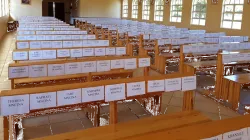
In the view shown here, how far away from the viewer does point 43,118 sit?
10.2 feet

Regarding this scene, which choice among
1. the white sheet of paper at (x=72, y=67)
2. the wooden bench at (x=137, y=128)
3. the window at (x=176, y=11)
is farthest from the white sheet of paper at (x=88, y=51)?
the window at (x=176, y=11)

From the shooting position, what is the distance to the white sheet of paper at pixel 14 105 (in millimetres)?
1671

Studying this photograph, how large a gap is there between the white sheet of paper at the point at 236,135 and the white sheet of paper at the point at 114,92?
0.91m

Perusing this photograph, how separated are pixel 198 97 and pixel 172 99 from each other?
449 mm

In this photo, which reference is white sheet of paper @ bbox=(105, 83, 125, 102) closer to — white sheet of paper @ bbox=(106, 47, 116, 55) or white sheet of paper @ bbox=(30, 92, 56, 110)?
white sheet of paper @ bbox=(30, 92, 56, 110)

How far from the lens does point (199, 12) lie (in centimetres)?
1062

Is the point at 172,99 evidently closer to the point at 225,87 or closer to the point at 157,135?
the point at 225,87

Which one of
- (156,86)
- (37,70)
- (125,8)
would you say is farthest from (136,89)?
(125,8)

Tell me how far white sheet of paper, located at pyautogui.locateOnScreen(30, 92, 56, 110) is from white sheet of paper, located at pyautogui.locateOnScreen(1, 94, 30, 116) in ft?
0.12

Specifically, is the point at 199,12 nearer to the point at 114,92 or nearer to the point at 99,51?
the point at 99,51

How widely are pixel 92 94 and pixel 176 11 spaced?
11291mm

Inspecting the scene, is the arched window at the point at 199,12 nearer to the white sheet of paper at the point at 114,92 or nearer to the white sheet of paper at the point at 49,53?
the white sheet of paper at the point at 49,53

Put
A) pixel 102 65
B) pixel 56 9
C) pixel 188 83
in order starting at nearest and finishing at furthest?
pixel 188 83 → pixel 102 65 → pixel 56 9

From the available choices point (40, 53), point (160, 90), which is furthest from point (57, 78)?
point (160, 90)
